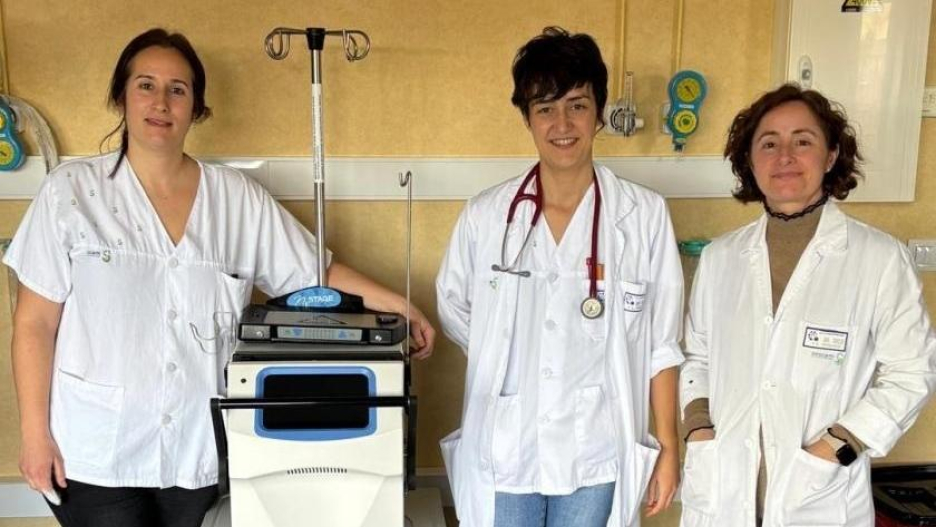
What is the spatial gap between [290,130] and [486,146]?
53cm

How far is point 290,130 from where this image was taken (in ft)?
6.68

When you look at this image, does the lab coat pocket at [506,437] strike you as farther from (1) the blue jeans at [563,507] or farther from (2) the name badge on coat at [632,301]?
(2) the name badge on coat at [632,301]

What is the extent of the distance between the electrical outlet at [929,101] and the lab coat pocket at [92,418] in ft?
7.23

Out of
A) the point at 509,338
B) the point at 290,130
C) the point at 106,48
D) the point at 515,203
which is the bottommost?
the point at 509,338

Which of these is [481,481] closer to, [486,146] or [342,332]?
[342,332]

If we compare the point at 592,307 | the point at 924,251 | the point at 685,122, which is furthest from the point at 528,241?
the point at 924,251

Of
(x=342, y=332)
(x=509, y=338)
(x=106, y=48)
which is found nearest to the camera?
(x=342, y=332)

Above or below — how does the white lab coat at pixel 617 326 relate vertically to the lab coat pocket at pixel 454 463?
above

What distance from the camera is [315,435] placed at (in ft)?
4.39

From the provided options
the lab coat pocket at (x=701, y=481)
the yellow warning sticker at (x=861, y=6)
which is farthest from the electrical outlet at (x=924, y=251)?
the lab coat pocket at (x=701, y=481)

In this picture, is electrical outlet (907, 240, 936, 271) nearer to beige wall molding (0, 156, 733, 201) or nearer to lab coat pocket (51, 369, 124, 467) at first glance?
beige wall molding (0, 156, 733, 201)

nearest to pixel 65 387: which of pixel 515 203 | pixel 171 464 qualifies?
pixel 171 464

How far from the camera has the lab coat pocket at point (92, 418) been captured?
1.51 metres

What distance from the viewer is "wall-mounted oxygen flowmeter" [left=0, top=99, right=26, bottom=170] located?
192 centimetres
